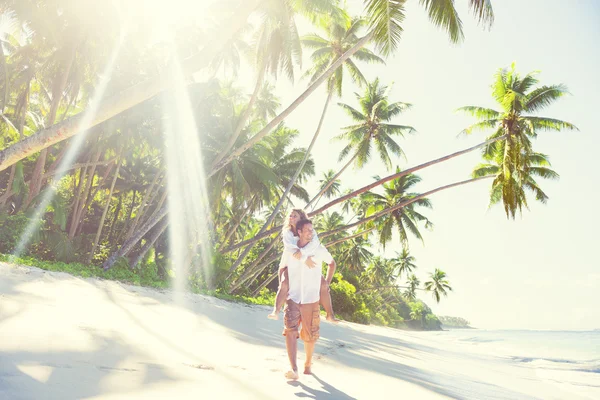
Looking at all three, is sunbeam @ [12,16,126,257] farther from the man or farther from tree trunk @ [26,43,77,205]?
the man

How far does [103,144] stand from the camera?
593 inches

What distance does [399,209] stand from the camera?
2369cm

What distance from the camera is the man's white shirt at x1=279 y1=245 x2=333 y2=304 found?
340 cm

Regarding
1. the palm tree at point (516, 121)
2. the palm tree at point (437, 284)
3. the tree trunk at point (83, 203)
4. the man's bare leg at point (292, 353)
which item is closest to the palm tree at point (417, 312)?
the palm tree at point (437, 284)

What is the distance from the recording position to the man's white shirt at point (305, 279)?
3.40 meters

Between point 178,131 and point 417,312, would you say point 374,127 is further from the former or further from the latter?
point 417,312

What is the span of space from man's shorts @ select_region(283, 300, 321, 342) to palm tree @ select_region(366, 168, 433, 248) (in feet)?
69.2

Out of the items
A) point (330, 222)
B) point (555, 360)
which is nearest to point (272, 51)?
point (555, 360)

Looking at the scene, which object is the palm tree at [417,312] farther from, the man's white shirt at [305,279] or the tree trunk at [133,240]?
the man's white shirt at [305,279]

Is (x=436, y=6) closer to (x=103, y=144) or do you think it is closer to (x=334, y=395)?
(x=334, y=395)

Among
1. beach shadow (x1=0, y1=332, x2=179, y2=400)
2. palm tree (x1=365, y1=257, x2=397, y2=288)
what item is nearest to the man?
beach shadow (x1=0, y1=332, x2=179, y2=400)

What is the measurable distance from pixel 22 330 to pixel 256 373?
1.86 m

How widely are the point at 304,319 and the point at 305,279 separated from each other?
14.2 inches

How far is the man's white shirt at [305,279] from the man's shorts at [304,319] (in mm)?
55
